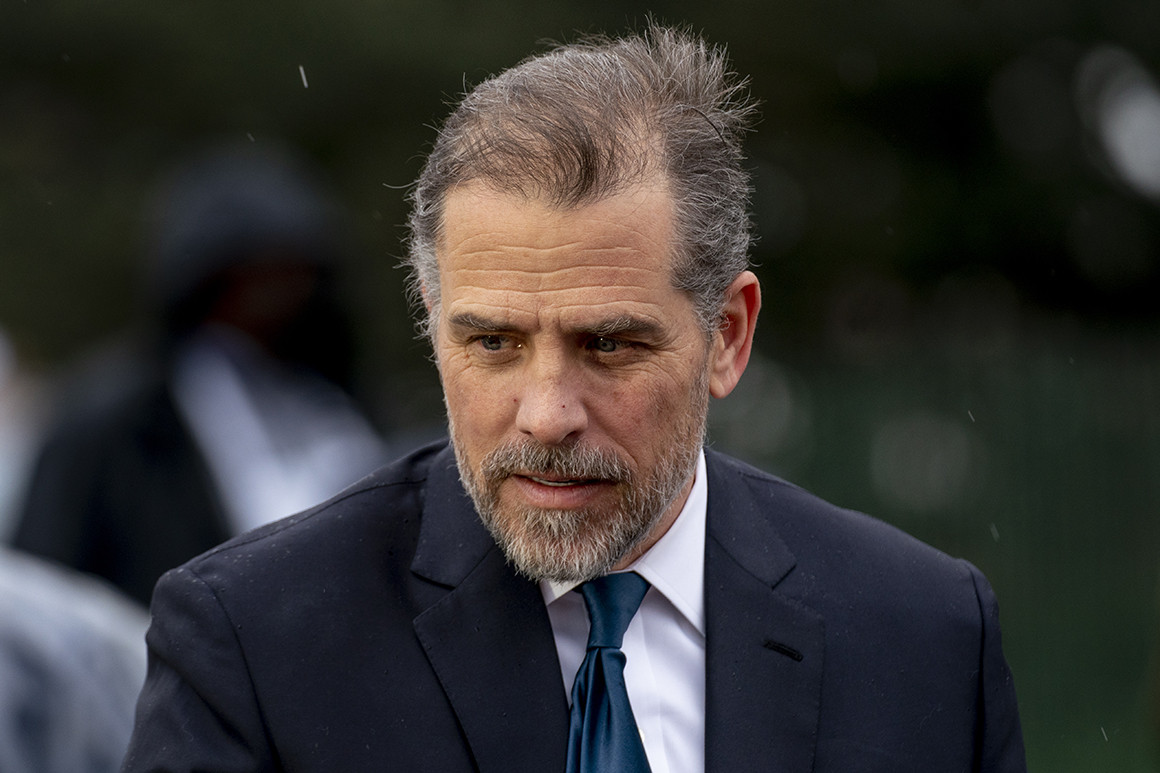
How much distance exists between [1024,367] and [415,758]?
333 inches

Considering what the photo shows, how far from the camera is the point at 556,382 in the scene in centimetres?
264

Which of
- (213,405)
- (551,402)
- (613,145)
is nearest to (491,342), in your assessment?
(551,402)

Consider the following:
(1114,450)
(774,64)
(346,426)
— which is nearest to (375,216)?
(774,64)

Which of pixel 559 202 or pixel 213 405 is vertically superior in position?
pixel 559 202

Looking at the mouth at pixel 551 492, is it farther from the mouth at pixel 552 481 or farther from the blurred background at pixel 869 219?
the blurred background at pixel 869 219

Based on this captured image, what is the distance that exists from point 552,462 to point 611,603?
1.07ft

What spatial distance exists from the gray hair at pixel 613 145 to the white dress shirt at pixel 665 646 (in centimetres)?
46

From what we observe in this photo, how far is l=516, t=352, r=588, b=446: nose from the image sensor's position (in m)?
2.61

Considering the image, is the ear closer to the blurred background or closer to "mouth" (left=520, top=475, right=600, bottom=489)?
"mouth" (left=520, top=475, right=600, bottom=489)

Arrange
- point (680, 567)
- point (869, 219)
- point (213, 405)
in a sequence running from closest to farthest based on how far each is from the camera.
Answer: point (680, 567), point (213, 405), point (869, 219)

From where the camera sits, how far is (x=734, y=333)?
3.14m

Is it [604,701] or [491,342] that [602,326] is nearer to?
[491,342]

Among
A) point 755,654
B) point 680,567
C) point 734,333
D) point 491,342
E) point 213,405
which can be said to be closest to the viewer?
point 491,342

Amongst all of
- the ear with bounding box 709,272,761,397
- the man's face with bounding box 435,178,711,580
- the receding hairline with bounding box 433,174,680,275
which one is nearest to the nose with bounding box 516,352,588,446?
the man's face with bounding box 435,178,711,580
